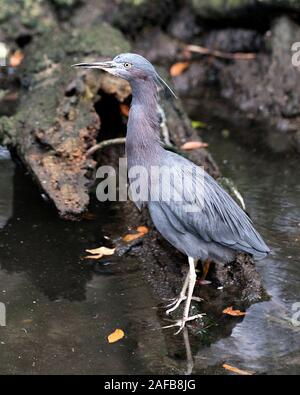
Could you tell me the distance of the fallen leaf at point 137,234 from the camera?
20.0 ft

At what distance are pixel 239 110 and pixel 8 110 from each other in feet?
9.33

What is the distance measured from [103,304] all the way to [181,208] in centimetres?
92

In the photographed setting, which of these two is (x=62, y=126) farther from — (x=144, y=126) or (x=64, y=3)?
(x=64, y=3)

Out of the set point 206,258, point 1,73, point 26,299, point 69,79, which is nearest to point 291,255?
point 206,258

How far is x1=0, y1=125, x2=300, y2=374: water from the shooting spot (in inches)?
185

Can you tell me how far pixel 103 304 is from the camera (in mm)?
5324

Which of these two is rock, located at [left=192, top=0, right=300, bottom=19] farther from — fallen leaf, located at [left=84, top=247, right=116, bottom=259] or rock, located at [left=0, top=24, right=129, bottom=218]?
fallen leaf, located at [left=84, top=247, right=116, bottom=259]

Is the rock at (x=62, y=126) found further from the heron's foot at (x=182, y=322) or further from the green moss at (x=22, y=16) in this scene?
the green moss at (x=22, y=16)

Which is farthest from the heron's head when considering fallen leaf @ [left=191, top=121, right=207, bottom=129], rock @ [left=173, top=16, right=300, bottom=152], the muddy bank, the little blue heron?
fallen leaf @ [left=191, top=121, right=207, bottom=129]

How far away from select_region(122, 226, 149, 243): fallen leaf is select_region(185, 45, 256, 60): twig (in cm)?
403

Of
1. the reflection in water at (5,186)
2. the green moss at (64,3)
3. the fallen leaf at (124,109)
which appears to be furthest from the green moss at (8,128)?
the green moss at (64,3)

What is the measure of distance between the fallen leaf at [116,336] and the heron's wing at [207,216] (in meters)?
0.85

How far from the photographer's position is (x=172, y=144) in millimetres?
6848
